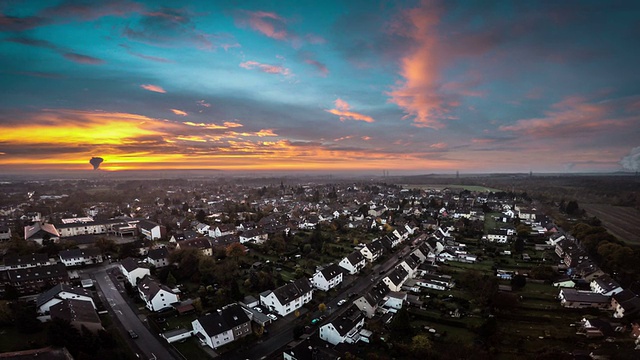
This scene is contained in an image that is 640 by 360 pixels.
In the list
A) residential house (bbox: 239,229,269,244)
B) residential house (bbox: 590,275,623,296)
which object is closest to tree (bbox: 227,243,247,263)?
residential house (bbox: 239,229,269,244)

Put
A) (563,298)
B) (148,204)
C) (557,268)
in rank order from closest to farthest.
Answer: (563,298) → (557,268) → (148,204)

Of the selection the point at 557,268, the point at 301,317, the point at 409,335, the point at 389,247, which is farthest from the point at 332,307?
the point at 557,268

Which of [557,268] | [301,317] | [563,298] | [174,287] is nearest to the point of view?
[301,317]

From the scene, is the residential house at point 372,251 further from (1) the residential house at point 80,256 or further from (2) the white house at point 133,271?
(1) the residential house at point 80,256

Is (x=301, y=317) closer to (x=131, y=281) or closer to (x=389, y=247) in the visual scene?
(x=131, y=281)

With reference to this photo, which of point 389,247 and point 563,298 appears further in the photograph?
point 389,247

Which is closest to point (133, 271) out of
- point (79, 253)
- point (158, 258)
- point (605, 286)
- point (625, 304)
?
point (158, 258)

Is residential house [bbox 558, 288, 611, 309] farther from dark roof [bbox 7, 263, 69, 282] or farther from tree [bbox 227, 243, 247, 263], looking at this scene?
dark roof [bbox 7, 263, 69, 282]
